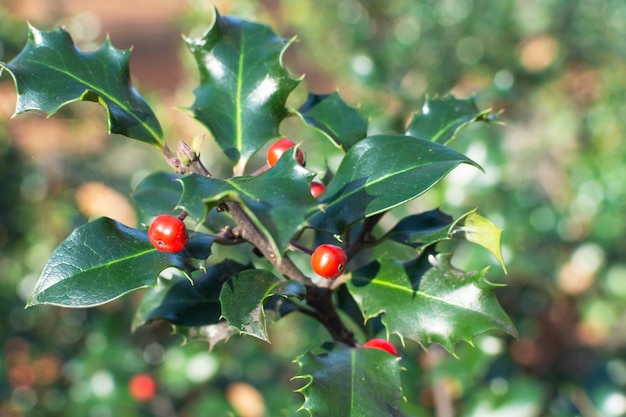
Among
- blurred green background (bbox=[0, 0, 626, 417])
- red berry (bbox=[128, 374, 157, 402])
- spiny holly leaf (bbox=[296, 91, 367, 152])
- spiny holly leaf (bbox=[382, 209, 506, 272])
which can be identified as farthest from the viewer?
red berry (bbox=[128, 374, 157, 402])

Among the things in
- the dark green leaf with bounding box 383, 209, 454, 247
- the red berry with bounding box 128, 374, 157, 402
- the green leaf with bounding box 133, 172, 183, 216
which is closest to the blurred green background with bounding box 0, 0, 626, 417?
the red berry with bounding box 128, 374, 157, 402

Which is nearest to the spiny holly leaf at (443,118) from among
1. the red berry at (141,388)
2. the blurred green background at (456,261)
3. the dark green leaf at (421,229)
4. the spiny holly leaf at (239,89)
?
the dark green leaf at (421,229)

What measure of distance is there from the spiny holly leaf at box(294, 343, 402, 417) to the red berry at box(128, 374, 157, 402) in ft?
Answer: 4.28

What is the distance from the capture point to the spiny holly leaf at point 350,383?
31.3 inches

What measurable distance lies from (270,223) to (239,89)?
0.41 m

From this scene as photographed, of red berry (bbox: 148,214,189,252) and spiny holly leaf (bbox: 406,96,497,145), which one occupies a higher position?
red berry (bbox: 148,214,189,252)

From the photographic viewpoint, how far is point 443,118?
1019mm

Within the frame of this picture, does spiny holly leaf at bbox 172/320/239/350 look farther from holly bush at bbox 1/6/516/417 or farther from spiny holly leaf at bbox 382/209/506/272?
spiny holly leaf at bbox 382/209/506/272

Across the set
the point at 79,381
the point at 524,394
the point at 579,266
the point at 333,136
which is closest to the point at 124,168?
the point at 79,381

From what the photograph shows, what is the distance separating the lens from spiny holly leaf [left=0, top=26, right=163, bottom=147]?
82 centimetres

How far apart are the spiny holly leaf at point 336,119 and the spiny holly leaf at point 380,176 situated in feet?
0.39

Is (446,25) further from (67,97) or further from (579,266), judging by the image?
(67,97)

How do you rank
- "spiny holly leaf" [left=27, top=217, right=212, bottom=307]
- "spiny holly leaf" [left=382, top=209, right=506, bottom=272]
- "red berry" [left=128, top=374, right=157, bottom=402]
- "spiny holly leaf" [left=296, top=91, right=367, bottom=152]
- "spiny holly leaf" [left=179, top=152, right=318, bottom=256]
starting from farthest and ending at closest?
"red berry" [left=128, top=374, right=157, bottom=402] < "spiny holly leaf" [left=296, top=91, right=367, bottom=152] < "spiny holly leaf" [left=382, top=209, right=506, bottom=272] < "spiny holly leaf" [left=27, top=217, right=212, bottom=307] < "spiny holly leaf" [left=179, top=152, right=318, bottom=256]

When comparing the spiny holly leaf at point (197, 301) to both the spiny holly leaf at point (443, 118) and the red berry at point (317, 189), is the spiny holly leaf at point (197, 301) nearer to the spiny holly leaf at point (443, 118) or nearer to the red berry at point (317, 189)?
the red berry at point (317, 189)
